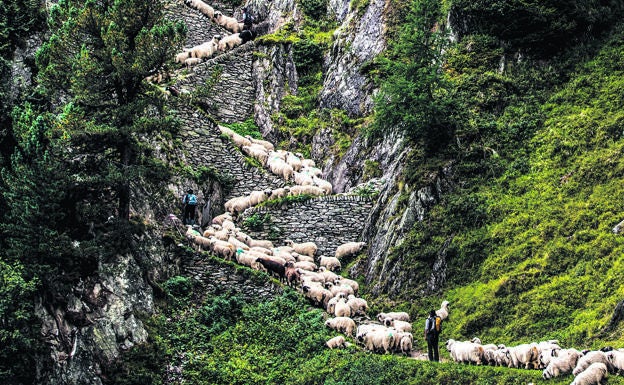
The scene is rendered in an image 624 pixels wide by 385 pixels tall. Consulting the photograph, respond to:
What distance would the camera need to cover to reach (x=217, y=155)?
42969 millimetres

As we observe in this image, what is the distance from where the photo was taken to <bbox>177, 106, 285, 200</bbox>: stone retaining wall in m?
41.4

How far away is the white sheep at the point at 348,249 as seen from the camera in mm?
35594

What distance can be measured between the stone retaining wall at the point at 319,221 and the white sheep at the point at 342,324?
721 cm

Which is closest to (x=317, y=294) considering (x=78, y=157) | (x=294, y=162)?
(x=78, y=157)

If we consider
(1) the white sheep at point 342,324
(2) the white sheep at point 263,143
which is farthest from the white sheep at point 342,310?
(2) the white sheep at point 263,143

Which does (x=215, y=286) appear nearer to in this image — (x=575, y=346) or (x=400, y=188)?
Answer: (x=400, y=188)

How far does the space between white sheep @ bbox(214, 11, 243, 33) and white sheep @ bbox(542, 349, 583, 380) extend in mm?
41318

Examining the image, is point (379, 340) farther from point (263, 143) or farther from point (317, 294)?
point (263, 143)

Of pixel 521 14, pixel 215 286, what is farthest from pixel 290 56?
pixel 215 286

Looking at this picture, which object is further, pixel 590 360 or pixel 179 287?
pixel 179 287

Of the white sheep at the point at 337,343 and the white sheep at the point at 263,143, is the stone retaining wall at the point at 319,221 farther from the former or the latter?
the white sheep at the point at 337,343

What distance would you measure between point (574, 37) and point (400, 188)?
35.8ft

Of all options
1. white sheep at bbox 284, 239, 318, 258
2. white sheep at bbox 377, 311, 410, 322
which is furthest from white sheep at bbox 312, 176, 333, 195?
white sheep at bbox 377, 311, 410, 322

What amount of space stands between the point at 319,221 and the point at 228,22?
24.8 m
